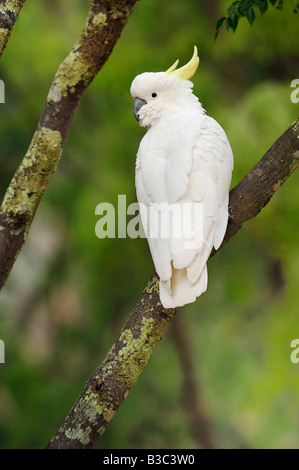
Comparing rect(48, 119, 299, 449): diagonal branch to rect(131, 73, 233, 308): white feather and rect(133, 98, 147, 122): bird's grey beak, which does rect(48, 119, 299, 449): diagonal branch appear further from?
rect(133, 98, 147, 122): bird's grey beak

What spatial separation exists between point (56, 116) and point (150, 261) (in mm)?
1989

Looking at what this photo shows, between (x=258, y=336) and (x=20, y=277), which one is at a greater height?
(x=20, y=277)

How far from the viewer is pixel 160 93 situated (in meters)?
1.51

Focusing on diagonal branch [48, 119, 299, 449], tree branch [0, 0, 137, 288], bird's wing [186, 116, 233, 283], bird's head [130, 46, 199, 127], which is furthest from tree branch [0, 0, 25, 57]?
diagonal branch [48, 119, 299, 449]

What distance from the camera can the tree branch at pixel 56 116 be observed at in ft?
4.27

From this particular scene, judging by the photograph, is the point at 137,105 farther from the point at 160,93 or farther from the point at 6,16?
the point at 6,16

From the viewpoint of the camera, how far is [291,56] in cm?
318

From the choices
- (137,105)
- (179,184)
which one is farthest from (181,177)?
(137,105)

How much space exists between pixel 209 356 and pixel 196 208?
7.90ft

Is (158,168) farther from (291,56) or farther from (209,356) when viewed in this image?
(209,356)

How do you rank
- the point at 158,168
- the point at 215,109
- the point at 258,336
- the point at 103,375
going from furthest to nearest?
the point at 258,336
the point at 215,109
the point at 158,168
the point at 103,375

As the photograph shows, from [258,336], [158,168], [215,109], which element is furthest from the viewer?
[258,336]

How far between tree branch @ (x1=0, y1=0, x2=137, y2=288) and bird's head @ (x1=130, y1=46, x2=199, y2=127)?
0.17 m

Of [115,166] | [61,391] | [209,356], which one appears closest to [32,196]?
[115,166]
